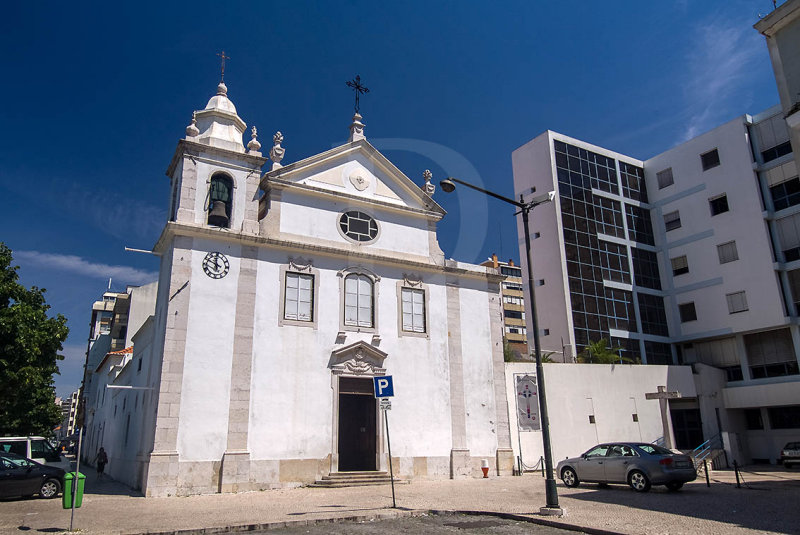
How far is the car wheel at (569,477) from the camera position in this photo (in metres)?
17.3

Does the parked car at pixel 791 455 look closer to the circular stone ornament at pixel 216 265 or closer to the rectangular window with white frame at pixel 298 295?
the rectangular window with white frame at pixel 298 295

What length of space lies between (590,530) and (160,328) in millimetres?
13872

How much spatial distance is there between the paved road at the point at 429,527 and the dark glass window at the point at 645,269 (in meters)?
34.1

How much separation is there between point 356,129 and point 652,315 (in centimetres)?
2830

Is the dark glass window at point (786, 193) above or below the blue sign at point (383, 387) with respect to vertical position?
above

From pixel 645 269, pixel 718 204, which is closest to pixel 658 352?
pixel 645 269

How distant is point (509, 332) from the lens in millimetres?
74312

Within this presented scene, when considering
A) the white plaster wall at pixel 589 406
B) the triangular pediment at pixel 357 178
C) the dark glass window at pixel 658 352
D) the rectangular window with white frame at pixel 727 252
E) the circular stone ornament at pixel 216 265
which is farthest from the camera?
the dark glass window at pixel 658 352

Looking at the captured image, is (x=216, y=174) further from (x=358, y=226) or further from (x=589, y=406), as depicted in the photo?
(x=589, y=406)

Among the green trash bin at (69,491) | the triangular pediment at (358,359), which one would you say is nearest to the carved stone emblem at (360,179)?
the triangular pediment at (358,359)

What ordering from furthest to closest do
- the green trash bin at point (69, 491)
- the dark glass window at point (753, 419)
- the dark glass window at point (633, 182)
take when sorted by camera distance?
1. the dark glass window at point (633, 182)
2. the dark glass window at point (753, 419)
3. the green trash bin at point (69, 491)

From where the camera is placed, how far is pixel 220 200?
19.8m

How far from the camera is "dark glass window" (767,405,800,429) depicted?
33.0 metres

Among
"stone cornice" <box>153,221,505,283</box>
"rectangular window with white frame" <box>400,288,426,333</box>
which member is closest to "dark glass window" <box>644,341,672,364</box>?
"stone cornice" <box>153,221,505,283</box>
